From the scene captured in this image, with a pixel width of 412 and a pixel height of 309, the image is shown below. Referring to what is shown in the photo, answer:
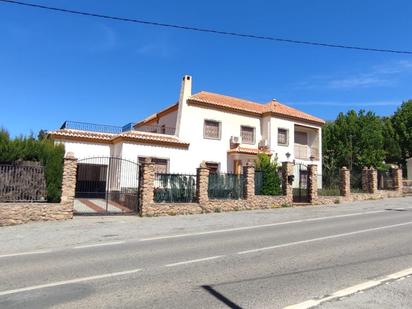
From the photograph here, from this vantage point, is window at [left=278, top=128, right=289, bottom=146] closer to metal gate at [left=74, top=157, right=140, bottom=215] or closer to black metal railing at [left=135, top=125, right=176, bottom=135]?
black metal railing at [left=135, top=125, right=176, bottom=135]

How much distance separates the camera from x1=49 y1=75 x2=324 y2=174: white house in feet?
87.0

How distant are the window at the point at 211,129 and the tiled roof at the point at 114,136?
6.54 feet

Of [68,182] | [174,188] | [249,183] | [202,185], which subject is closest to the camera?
[68,182]

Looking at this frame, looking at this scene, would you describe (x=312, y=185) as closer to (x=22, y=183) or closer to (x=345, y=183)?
(x=345, y=183)

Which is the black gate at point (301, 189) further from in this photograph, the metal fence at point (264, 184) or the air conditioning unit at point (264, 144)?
the air conditioning unit at point (264, 144)

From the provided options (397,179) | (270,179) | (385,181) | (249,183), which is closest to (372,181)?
(385,181)

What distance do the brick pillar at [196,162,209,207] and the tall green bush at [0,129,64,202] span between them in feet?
20.6

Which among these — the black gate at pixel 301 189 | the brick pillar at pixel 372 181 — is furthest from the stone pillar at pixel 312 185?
the brick pillar at pixel 372 181

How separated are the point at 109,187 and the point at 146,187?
13.6 ft

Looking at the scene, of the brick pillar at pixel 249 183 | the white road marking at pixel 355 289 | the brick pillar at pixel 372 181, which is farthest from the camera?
the brick pillar at pixel 372 181

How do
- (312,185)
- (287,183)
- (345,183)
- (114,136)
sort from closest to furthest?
(287,183) → (312,185) → (345,183) → (114,136)

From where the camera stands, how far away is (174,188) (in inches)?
775

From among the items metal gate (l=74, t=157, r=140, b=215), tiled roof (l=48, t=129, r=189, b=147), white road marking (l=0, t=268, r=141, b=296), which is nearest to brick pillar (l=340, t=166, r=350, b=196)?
tiled roof (l=48, t=129, r=189, b=147)

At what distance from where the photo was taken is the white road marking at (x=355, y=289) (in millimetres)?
5354
